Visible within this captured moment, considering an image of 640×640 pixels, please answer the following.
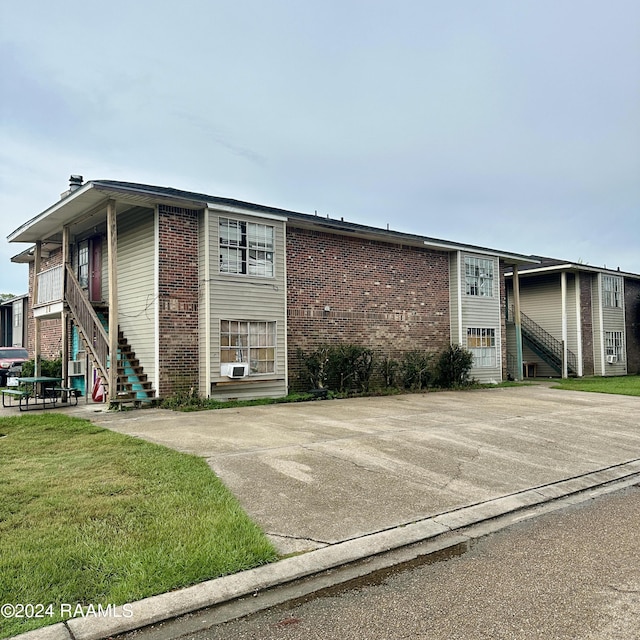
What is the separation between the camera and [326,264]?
15.6 m

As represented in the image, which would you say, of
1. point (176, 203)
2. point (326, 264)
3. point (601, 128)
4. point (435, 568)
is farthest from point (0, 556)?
point (601, 128)

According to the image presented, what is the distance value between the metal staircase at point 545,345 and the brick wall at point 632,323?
15.0 feet

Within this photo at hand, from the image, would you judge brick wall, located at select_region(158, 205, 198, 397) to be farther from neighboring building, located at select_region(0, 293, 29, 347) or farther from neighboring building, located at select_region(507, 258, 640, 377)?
neighboring building, located at select_region(0, 293, 29, 347)

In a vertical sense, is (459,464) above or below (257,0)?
below

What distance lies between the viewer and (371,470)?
605cm

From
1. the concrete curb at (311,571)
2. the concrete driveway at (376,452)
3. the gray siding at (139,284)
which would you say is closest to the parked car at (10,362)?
the gray siding at (139,284)

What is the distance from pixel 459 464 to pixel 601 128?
17182 mm

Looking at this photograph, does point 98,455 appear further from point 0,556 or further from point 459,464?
point 459,464

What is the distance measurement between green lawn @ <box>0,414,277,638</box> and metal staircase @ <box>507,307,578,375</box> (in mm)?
20352

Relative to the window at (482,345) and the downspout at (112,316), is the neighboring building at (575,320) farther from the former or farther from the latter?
the downspout at (112,316)

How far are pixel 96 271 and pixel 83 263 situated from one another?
1207 millimetres

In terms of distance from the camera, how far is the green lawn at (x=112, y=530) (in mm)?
3164

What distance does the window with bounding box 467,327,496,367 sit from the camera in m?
19.2

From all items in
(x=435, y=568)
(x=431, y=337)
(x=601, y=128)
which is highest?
(x=601, y=128)
